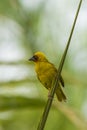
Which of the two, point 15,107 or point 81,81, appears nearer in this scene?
point 15,107

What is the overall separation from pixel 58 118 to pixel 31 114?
0.82ft

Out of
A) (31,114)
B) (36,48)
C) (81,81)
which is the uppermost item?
(36,48)

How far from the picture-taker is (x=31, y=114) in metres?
1.93

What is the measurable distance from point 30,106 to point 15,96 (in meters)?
0.09

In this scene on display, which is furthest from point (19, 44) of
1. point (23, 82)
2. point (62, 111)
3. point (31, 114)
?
point (62, 111)

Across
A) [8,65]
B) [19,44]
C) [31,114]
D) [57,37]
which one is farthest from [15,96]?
[19,44]

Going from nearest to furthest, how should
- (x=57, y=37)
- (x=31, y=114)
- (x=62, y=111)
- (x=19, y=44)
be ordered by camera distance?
(x=62, y=111) → (x=31, y=114) → (x=57, y=37) → (x=19, y=44)

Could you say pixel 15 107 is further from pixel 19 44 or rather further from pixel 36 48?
pixel 19 44

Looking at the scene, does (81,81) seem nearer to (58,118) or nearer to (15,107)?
(58,118)

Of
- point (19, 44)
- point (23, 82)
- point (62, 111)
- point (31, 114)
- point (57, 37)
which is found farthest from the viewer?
point (19, 44)

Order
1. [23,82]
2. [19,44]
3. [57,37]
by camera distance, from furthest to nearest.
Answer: [19,44] → [57,37] → [23,82]

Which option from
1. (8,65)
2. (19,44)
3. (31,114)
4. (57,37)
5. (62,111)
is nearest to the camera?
(62,111)

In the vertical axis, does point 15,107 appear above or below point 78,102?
above

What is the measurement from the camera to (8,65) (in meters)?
1.79
